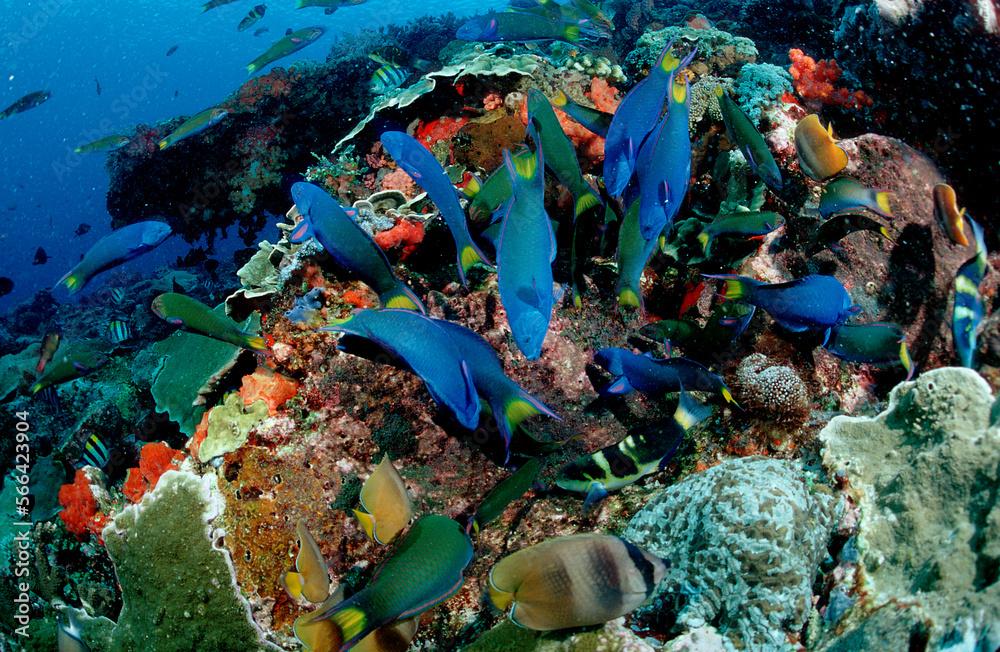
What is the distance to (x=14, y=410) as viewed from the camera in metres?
7.45

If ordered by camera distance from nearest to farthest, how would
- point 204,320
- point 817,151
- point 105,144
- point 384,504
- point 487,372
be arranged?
point 487,372, point 384,504, point 817,151, point 204,320, point 105,144

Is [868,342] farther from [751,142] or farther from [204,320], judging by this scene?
[204,320]

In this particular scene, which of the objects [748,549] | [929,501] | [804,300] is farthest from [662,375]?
[929,501]

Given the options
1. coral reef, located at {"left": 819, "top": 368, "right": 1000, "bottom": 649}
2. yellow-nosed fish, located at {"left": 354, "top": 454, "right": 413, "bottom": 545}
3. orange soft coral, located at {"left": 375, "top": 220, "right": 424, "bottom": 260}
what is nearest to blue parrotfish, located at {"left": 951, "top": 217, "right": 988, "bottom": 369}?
coral reef, located at {"left": 819, "top": 368, "right": 1000, "bottom": 649}

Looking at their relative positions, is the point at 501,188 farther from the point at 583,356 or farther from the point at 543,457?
the point at 543,457

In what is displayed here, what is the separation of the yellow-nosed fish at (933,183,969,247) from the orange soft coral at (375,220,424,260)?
284cm

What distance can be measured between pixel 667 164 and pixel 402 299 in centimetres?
116

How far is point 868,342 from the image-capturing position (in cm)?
239

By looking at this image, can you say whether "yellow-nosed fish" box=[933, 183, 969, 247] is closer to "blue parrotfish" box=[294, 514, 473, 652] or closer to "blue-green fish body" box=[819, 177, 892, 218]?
"blue-green fish body" box=[819, 177, 892, 218]

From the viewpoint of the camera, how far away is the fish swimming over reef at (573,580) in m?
1.71

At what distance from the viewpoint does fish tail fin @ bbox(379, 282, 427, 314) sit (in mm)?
2059

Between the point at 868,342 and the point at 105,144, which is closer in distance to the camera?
the point at 868,342

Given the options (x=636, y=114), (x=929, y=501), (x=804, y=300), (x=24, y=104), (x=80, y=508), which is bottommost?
(x=80, y=508)

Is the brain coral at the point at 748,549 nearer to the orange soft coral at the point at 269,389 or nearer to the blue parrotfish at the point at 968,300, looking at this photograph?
the blue parrotfish at the point at 968,300
